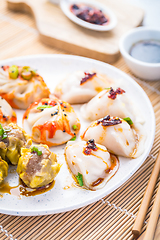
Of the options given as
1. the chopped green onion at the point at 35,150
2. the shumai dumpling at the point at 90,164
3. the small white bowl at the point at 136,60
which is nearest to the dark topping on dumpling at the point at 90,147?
the shumai dumpling at the point at 90,164

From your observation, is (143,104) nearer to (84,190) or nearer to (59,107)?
(59,107)

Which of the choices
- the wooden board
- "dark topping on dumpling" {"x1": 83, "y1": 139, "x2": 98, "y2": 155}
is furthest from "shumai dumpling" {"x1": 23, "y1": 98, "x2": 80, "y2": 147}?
the wooden board

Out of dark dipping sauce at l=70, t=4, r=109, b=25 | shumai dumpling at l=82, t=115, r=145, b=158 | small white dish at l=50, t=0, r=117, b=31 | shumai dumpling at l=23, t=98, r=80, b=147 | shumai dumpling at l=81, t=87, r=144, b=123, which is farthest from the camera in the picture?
dark dipping sauce at l=70, t=4, r=109, b=25

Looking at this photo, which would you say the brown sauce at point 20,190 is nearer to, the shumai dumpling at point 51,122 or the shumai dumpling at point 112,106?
the shumai dumpling at point 51,122

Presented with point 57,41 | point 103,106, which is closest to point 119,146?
point 103,106

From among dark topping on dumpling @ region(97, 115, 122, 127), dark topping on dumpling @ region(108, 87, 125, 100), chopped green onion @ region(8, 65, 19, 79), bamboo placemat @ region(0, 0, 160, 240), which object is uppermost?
dark topping on dumpling @ region(108, 87, 125, 100)

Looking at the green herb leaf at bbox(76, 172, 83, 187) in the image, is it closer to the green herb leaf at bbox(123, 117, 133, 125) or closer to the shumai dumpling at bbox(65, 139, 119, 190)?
the shumai dumpling at bbox(65, 139, 119, 190)

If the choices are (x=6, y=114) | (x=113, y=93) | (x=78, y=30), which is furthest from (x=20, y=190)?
(x=78, y=30)
